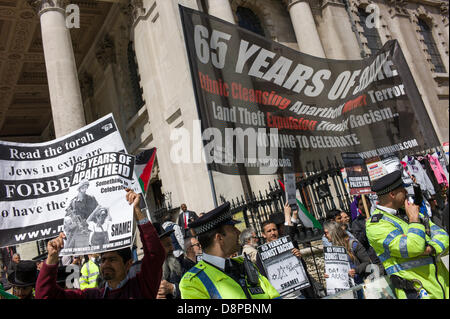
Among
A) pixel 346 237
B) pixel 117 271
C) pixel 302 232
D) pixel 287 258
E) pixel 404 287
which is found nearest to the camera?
pixel 117 271

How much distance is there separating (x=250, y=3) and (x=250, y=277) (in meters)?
16.8

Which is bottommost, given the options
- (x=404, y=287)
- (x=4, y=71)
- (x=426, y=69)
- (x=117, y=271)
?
(x=404, y=287)

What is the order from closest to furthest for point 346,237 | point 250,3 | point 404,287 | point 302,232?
1. point 404,287
2. point 346,237
3. point 302,232
4. point 250,3

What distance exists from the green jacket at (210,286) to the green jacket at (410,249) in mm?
1425

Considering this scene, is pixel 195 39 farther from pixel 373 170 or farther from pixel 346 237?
pixel 373 170

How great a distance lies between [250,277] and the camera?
3.05m

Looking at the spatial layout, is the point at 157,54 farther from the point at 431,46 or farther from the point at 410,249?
the point at 431,46

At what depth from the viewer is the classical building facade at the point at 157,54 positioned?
40.1ft

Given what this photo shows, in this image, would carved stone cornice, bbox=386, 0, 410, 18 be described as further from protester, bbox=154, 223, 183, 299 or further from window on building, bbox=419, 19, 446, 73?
protester, bbox=154, 223, 183, 299

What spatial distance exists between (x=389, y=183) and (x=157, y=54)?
12288 mm

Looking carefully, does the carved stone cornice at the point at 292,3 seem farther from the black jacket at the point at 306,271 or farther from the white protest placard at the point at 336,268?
the white protest placard at the point at 336,268

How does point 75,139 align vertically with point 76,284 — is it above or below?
above

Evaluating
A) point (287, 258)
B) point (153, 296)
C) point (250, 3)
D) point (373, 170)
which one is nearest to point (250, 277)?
point (153, 296)

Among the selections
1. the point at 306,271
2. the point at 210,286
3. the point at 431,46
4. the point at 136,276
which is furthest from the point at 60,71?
the point at 431,46
